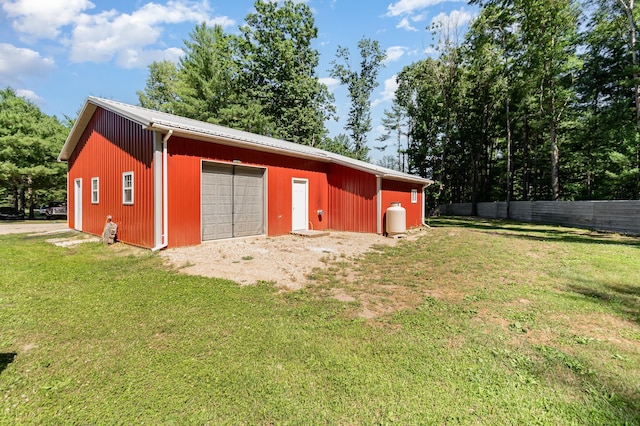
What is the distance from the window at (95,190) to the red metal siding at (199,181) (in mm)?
4607

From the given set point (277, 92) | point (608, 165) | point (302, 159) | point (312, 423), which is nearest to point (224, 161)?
point (302, 159)

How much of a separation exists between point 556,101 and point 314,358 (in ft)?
78.6

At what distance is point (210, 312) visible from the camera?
12.2 ft

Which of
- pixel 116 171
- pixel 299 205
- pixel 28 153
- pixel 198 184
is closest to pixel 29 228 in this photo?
pixel 28 153

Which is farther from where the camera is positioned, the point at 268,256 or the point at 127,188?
the point at 127,188

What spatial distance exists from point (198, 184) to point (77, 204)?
24.6 feet

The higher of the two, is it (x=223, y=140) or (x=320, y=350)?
(x=223, y=140)

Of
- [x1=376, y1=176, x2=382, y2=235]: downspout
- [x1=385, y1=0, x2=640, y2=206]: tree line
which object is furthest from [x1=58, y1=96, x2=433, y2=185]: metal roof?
[x1=385, y1=0, x2=640, y2=206]: tree line

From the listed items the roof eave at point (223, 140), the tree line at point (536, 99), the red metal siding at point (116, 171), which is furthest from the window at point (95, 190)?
the tree line at point (536, 99)

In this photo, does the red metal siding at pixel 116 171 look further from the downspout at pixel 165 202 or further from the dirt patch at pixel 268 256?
the dirt patch at pixel 268 256

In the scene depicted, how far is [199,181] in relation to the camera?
7.97 m

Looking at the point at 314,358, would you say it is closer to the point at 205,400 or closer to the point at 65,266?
the point at 205,400

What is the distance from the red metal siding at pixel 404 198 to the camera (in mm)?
11508

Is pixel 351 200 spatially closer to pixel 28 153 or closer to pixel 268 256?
pixel 268 256
